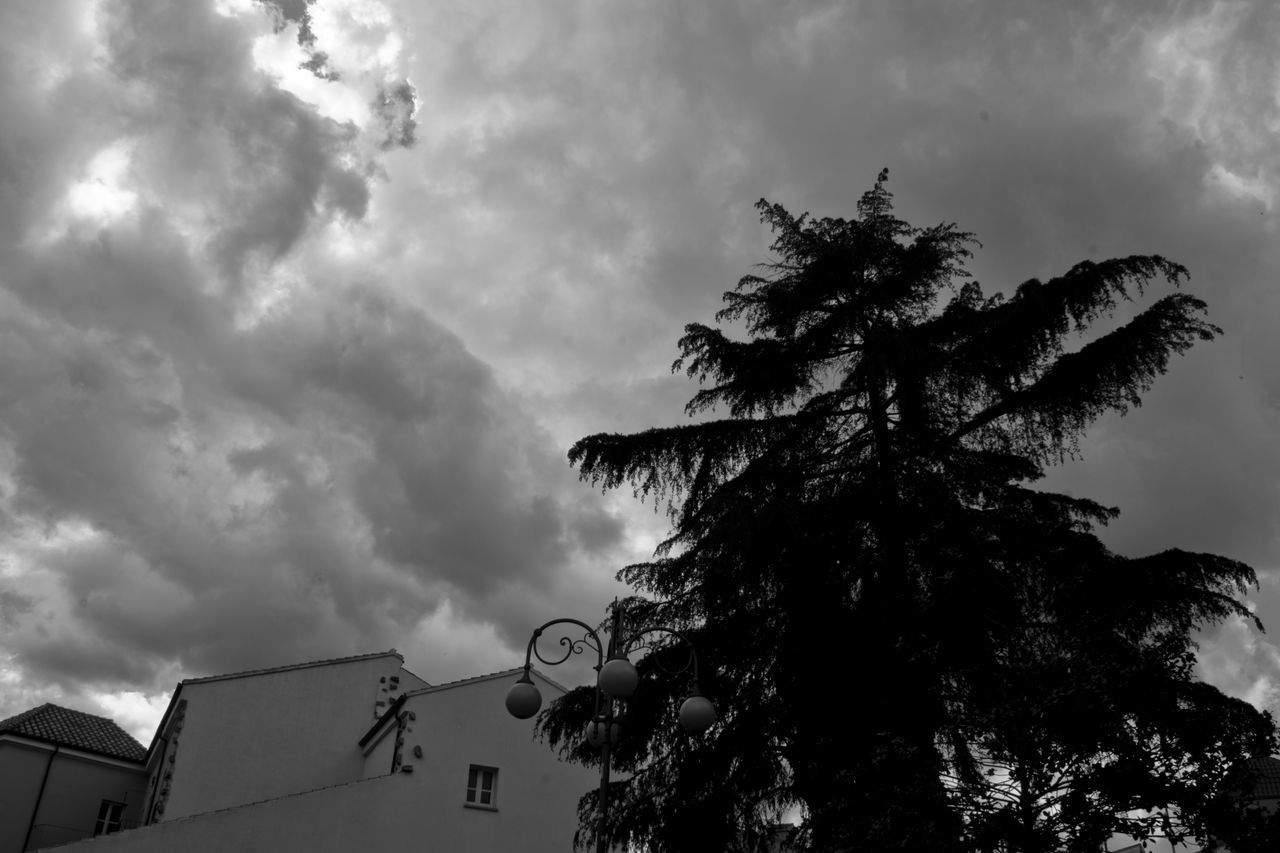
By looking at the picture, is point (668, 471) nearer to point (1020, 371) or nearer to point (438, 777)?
point (1020, 371)

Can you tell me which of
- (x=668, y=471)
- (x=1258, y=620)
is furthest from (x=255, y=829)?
(x=1258, y=620)

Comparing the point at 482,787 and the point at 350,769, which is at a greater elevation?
the point at 350,769

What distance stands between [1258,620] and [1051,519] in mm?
2574

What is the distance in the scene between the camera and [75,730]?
31.2 m

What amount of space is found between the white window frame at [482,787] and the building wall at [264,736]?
525 centimetres

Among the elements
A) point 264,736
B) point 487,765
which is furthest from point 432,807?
point 264,736

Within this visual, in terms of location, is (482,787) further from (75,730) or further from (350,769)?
(75,730)

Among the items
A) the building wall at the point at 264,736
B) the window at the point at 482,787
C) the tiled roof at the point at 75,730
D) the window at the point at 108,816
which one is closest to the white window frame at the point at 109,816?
the window at the point at 108,816

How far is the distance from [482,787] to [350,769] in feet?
18.5

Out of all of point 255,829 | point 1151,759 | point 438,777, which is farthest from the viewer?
point 438,777

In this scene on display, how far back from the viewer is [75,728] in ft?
103

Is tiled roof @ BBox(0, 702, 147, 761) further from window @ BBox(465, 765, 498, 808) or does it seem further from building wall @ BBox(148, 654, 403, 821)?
window @ BBox(465, 765, 498, 808)

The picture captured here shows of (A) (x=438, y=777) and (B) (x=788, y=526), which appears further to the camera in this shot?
(A) (x=438, y=777)

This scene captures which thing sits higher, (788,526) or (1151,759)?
(788,526)
